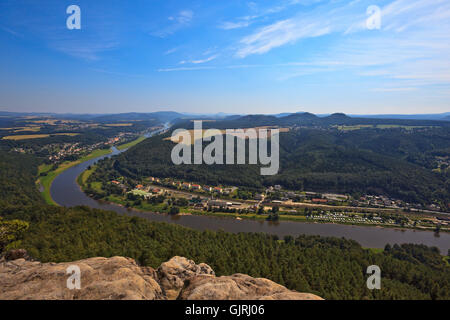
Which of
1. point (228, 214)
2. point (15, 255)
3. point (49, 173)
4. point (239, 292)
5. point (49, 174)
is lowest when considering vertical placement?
point (228, 214)

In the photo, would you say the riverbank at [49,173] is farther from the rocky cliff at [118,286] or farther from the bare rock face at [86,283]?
the rocky cliff at [118,286]

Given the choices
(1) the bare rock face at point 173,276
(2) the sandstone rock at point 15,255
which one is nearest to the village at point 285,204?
(2) the sandstone rock at point 15,255

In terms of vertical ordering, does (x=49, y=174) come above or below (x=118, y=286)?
below

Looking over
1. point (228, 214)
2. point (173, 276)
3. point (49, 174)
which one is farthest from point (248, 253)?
point (49, 174)

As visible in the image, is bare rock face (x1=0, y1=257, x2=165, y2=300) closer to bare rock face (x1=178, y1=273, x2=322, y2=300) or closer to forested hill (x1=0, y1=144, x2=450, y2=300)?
bare rock face (x1=178, y1=273, x2=322, y2=300)

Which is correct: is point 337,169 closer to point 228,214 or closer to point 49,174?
point 228,214

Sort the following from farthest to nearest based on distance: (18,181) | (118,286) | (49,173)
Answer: (49,173) < (18,181) < (118,286)
